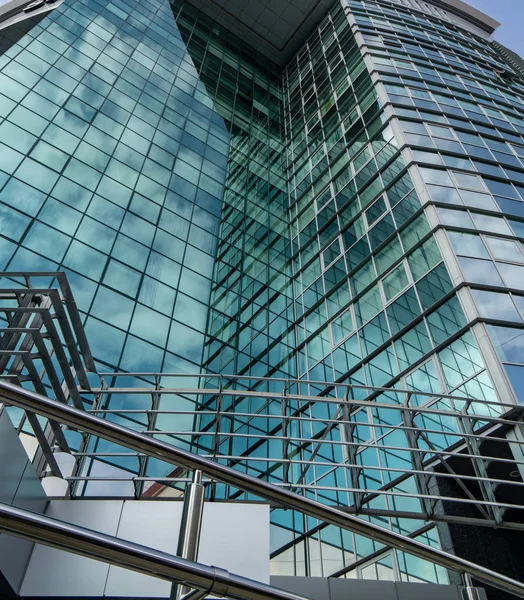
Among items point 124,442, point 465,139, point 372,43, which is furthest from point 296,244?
point 124,442

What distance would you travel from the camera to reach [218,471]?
8.68ft

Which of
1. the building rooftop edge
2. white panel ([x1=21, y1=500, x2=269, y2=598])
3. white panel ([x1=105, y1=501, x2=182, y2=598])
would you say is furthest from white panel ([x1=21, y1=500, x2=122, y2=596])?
the building rooftop edge

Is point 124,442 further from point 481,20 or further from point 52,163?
point 481,20

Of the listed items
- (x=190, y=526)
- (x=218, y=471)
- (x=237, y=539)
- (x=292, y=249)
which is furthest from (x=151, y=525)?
(x=292, y=249)

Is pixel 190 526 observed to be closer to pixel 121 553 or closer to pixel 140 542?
pixel 121 553

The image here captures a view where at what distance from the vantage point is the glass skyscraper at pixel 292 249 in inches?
537

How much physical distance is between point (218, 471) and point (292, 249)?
23.6 metres

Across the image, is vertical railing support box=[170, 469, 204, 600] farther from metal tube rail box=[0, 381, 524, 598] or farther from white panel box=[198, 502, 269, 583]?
white panel box=[198, 502, 269, 583]

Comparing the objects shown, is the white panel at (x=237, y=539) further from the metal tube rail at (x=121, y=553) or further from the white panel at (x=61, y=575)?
the metal tube rail at (x=121, y=553)

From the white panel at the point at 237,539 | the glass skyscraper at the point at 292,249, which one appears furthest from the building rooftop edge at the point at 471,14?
the white panel at the point at 237,539

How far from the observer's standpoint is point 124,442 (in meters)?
2.56

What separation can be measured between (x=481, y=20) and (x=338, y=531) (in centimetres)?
5564

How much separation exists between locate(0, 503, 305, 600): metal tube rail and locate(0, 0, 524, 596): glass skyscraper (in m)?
6.18

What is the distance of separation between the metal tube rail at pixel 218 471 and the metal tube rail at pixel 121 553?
568 millimetres
